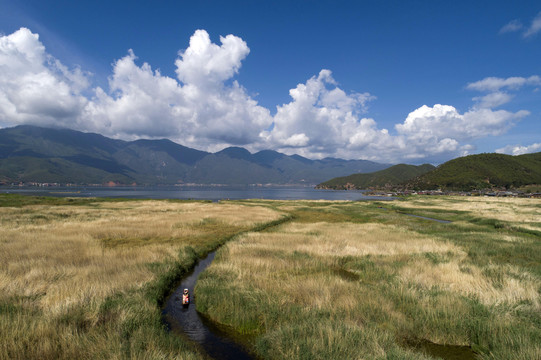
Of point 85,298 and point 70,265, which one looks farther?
point 70,265

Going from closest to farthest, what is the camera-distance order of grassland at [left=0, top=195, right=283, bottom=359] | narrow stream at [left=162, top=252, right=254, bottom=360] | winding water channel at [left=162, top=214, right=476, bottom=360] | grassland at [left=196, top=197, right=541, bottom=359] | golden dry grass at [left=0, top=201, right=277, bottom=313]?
grassland at [left=0, top=195, right=283, bottom=359], grassland at [left=196, top=197, right=541, bottom=359], winding water channel at [left=162, top=214, right=476, bottom=360], narrow stream at [left=162, top=252, right=254, bottom=360], golden dry grass at [left=0, top=201, right=277, bottom=313]

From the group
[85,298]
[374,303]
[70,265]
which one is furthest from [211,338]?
[70,265]

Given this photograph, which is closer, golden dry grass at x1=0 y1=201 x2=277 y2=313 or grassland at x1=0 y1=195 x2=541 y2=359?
grassland at x1=0 y1=195 x2=541 y2=359

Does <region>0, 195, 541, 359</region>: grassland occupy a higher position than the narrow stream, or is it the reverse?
<region>0, 195, 541, 359</region>: grassland

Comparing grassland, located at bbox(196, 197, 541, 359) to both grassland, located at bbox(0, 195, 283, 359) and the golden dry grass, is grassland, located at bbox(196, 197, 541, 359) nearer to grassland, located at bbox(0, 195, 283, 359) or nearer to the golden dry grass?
grassland, located at bbox(0, 195, 283, 359)

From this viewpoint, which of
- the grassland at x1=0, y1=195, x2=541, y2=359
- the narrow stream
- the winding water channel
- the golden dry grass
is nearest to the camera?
the grassland at x1=0, y1=195, x2=541, y2=359

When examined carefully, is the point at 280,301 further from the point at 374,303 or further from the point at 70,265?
the point at 70,265

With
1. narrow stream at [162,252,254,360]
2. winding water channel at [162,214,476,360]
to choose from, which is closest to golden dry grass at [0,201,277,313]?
narrow stream at [162,252,254,360]

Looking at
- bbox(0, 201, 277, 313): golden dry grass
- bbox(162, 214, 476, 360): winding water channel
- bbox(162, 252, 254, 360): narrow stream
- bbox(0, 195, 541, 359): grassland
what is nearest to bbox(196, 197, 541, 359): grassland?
bbox(0, 195, 541, 359): grassland

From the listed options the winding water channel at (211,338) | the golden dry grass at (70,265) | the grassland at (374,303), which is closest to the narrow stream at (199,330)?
the winding water channel at (211,338)

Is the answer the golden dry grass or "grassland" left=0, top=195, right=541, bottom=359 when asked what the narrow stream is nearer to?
"grassland" left=0, top=195, right=541, bottom=359

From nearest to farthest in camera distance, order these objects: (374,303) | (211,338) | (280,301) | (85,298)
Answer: (211,338), (85,298), (374,303), (280,301)

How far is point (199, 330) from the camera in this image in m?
10.1

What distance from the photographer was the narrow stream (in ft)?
28.3
